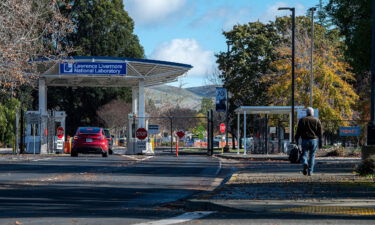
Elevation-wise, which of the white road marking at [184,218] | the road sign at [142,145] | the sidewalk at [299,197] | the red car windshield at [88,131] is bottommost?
the white road marking at [184,218]

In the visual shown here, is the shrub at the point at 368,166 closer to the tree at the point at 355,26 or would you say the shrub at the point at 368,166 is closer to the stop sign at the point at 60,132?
the tree at the point at 355,26

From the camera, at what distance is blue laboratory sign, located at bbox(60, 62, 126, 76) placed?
45.9m

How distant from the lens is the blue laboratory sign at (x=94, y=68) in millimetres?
45938

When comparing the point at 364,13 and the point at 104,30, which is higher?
the point at 104,30

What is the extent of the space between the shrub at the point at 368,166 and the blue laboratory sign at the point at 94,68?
28.8 metres

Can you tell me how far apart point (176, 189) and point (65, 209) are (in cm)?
476

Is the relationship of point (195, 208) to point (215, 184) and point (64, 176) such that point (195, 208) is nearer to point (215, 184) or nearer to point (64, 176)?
point (215, 184)

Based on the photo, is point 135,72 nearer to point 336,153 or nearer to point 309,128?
point 336,153

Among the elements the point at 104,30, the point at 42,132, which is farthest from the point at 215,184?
the point at 104,30

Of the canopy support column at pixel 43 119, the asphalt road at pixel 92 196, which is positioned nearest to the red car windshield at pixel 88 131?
the canopy support column at pixel 43 119

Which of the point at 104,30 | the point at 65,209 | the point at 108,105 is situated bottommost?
the point at 65,209

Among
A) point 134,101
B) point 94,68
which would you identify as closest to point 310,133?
point 94,68

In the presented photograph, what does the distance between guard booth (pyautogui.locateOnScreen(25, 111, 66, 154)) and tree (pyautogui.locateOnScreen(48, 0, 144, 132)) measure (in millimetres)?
21936

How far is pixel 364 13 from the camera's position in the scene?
2600 centimetres
